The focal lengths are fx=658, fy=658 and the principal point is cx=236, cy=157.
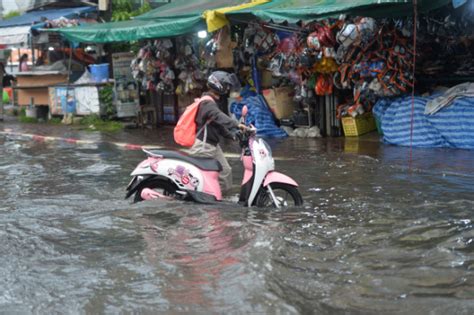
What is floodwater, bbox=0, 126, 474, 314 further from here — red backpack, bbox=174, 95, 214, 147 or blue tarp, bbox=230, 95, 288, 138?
blue tarp, bbox=230, 95, 288, 138

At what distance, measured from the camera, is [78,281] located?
4965 mm

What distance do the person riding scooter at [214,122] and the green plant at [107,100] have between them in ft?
40.0

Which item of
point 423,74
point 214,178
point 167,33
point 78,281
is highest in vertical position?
point 167,33

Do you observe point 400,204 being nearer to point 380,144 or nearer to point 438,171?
point 438,171

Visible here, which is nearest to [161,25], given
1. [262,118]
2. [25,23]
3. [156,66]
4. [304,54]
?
[156,66]

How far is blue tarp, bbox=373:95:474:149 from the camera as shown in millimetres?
11352

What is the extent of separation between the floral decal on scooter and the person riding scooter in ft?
0.91

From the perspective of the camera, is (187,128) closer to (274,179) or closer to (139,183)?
(139,183)

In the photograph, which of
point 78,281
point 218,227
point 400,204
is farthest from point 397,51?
point 78,281

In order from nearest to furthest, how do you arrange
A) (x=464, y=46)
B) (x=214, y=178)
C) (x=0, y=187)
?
(x=214, y=178) → (x=0, y=187) → (x=464, y=46)

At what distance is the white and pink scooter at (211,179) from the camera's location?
277 inches

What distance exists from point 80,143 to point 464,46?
28.2ft

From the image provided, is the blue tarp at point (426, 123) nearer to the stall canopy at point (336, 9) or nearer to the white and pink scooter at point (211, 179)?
the stall canopy at point (336, 9)

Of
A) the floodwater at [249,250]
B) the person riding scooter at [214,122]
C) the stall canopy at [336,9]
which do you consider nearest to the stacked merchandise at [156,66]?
the stall canopy at [336,9]
